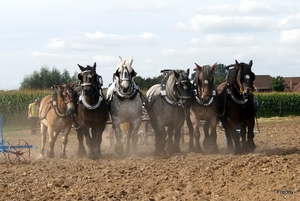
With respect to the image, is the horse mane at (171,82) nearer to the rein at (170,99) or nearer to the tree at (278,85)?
the rein at (170,99)

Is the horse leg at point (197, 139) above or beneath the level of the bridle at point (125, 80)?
beneath

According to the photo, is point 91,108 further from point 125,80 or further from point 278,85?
point 278,85

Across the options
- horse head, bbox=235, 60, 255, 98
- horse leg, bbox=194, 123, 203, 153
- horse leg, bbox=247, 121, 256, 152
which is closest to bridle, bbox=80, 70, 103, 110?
horse leg, bbox=194, 123, 203, 153

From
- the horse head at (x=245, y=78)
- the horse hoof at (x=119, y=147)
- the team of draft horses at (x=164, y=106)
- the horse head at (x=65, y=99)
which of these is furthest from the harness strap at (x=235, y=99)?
the horse head at (x=65, y=99)

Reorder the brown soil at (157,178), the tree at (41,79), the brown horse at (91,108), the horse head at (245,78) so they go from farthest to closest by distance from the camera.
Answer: the tree at (41,79), the brown horse at (91,108), the horse head at (245,78), the brown soil at (157,178)

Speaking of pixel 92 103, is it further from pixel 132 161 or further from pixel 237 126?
pixel 237 126

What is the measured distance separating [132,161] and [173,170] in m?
1.62

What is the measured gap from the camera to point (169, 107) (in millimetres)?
12508

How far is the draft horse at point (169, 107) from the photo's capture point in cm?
1223

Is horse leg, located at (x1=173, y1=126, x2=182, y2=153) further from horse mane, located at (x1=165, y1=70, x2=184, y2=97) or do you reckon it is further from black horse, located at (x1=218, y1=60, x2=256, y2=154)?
black horse, located at (x1=218, y1=60, x2=256, y2=154)

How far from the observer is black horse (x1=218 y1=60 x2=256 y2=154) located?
11.7 meters

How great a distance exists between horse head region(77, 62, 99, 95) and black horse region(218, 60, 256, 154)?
2.83 meters

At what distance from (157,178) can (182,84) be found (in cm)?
343

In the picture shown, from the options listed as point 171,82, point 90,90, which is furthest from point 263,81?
point 90,90
